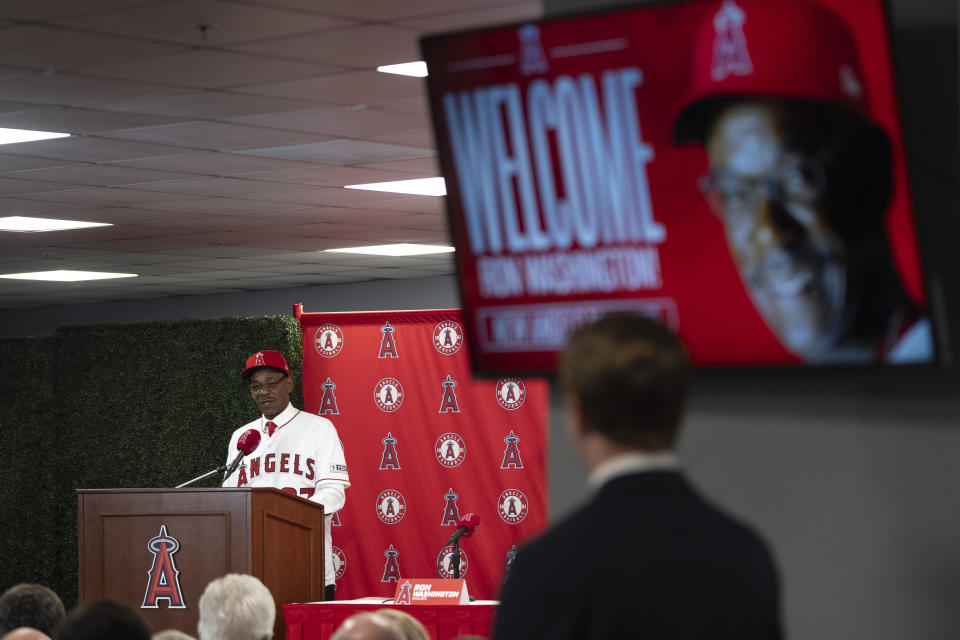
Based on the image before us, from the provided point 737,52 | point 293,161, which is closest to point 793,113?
point 737,52

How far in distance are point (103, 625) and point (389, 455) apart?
608 centimetres

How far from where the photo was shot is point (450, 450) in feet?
27.9

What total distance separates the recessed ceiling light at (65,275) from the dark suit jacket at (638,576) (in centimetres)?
1143

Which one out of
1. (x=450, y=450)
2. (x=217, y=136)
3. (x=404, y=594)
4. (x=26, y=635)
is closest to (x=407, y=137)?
(x=217, y=136)

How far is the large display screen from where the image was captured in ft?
7.36

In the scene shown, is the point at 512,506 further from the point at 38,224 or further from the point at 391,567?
the point at 38,224

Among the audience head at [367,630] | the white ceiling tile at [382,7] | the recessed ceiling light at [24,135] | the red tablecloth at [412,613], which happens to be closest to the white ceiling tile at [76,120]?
the recessed ceiling light at [24,135]

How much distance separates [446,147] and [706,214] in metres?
0.53

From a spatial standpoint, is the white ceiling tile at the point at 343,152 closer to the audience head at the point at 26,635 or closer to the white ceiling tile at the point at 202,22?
the white ceiling tile at the point at 202,22

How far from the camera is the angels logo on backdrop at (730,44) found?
2.31m

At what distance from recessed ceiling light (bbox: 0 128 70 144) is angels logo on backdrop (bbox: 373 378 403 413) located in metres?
2.68

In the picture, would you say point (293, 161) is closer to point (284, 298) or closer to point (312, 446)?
point (312, 446)

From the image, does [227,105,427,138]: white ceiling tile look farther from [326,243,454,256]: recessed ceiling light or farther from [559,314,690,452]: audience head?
[559,314,690,452]: audience head

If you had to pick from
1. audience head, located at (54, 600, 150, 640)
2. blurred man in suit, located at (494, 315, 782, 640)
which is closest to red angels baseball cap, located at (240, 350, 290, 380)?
audience head, located at (54, 600, 150, 640)
